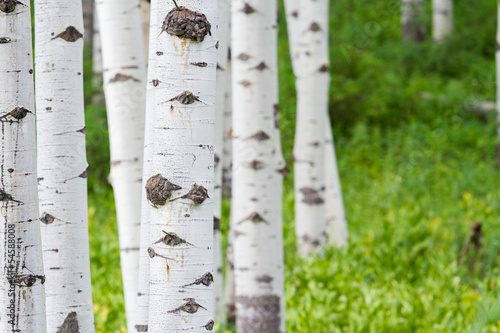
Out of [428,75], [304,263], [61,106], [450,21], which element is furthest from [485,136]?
[61,106]

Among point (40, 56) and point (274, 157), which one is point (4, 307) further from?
point (274, 157)

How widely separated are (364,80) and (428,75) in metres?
1.65

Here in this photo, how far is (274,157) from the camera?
4012 millimetres

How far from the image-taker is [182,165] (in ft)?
5.57

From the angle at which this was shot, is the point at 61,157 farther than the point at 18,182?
Yes

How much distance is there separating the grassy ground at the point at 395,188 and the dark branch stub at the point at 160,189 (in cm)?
267

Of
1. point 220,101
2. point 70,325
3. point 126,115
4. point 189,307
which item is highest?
point 220,101

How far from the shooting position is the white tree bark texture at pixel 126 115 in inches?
116

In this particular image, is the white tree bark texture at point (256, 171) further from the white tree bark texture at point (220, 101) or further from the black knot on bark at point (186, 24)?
the black knot on bark at point (186, 24)

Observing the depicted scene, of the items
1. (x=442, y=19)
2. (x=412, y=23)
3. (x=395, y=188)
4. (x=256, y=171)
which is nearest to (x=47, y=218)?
(x=256, y=171)

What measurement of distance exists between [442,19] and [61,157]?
37.4 feet

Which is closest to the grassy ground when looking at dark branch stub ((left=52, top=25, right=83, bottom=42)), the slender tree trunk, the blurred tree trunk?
the slender tree trunk

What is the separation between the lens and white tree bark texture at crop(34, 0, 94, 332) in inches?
83.2

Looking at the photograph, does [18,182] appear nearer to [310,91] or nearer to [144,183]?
[144,183]
